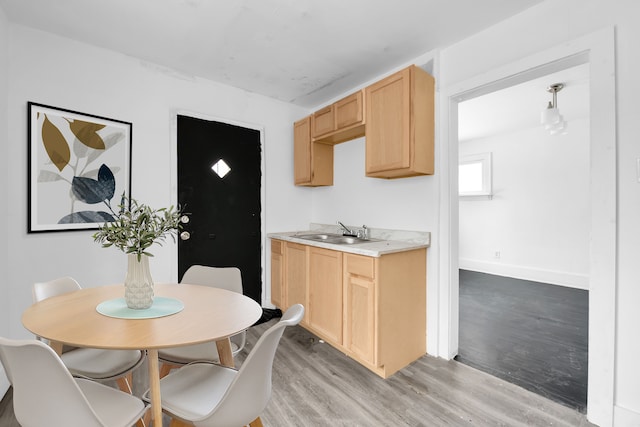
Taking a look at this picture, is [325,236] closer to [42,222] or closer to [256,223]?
[256,223]

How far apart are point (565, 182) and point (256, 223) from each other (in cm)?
460

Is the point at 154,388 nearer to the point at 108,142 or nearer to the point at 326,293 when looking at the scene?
the point at 326,293

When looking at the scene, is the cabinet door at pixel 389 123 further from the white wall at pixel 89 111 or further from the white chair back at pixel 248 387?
the white chair back at pixel 248 387

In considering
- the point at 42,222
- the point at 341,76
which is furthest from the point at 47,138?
the point at 341,76

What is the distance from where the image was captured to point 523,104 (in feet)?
12.3

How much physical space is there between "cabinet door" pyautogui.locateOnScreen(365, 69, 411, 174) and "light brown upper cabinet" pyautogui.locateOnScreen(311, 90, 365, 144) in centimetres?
12

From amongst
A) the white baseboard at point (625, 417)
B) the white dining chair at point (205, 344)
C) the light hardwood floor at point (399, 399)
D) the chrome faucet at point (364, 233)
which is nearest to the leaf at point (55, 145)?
the white dining chair at point (205, 344)

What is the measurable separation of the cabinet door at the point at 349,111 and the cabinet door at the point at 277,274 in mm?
1399

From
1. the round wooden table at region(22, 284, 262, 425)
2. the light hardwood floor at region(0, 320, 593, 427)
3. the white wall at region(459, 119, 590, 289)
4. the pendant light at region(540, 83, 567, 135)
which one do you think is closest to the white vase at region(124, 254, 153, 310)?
the round wooden table at region(22, 284, 262, 425)

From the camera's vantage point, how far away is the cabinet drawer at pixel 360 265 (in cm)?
215

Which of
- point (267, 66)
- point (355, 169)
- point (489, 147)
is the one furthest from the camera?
point (489, 147)

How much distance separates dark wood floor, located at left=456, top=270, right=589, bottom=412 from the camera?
206 cm

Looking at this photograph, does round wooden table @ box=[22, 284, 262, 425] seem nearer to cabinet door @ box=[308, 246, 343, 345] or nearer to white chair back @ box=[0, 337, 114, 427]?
white chair back @ box=[0, 337, 114, 427]

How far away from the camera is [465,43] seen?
7.52ft
